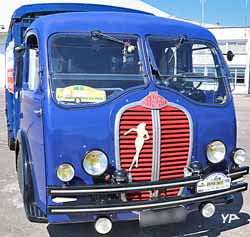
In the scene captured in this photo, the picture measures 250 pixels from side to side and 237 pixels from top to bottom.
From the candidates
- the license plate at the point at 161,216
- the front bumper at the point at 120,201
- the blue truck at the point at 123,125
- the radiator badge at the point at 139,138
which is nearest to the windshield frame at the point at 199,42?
the blue truck at the point at 123,125

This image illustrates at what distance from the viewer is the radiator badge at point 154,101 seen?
161 inches

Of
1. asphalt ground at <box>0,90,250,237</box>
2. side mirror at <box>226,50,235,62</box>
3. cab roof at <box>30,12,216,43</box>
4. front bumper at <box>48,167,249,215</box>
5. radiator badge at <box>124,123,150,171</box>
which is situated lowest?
asphalt ground at <box>0,90,250,237</box>

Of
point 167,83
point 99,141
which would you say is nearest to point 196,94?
point 167,83

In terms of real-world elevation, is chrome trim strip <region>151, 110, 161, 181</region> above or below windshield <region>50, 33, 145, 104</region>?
below

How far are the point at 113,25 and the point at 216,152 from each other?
5.56 feet

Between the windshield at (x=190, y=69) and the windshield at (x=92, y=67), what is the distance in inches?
10.1

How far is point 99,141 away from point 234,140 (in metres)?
1.54

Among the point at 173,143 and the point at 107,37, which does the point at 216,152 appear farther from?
the point at 107,37

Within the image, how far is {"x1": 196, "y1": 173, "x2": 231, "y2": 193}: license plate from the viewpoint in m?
4.12

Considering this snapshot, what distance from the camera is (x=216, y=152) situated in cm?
437

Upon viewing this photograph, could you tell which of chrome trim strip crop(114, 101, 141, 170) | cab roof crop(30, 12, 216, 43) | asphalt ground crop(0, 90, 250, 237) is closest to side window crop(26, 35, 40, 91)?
cab roof crop(30, 12, 216, 43)

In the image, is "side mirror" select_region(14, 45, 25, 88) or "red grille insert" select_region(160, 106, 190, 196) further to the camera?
"side mirror" select_region(14, 45, 25, 88)

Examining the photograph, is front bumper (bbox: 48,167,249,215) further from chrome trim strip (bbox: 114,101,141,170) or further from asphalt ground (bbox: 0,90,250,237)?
asphalt ground (bbox: 0,90,250,237)

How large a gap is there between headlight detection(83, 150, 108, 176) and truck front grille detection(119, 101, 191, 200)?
20cm
